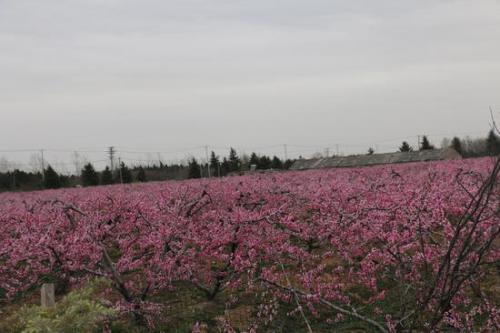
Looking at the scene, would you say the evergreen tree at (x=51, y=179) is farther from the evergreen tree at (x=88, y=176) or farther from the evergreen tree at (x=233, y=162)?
the evergreen tree at (x=233, y=162)

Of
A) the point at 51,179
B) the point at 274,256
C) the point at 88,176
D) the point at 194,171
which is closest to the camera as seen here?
the point at 274,256

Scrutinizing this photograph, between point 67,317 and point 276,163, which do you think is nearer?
point 67,317

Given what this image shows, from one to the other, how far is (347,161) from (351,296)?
45.3 metres

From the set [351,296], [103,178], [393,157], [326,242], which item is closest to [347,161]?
[393,157]

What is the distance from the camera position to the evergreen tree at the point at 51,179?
146 feet

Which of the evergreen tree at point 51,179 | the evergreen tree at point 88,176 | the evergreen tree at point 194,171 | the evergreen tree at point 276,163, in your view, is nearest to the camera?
the evergreen tree at point 51,179

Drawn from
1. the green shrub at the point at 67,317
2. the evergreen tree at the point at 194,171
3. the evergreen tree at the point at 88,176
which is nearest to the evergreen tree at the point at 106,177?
the evergreen tree at the point at 88,176

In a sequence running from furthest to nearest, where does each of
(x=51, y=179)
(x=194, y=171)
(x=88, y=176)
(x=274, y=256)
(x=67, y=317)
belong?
(x=194, y=171), (x=88, y=176), (x=51, y=179), (x=274, y=256), (x=67, y=317)

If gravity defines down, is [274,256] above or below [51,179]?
below

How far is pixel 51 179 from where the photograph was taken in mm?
44656

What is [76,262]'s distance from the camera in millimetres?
7613

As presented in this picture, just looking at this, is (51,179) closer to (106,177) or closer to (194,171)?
(106,177)

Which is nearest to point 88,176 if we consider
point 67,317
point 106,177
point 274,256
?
point 106,177

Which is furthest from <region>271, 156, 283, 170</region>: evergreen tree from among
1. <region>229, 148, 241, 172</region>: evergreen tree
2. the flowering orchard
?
the flowering orchard
